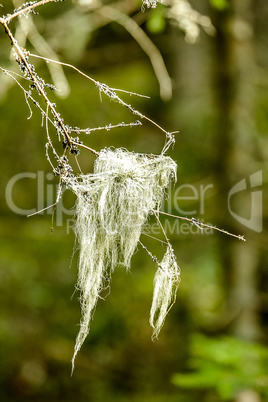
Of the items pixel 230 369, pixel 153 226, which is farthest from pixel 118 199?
pixel 153 226

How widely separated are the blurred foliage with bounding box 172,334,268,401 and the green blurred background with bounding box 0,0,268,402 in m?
1.00

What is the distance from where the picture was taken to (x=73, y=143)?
3.23ft

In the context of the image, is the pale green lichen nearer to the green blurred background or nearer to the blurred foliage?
the blurred foliage

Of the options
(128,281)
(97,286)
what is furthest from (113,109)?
(97,286)

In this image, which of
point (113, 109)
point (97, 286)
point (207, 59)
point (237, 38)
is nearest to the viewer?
point (97, 286)

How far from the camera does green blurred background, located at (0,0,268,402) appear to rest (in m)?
3.02

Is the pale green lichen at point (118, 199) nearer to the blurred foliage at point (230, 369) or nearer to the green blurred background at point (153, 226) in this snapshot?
the blurred foliage at point (230, 369)

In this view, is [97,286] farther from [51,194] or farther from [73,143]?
[51,194]

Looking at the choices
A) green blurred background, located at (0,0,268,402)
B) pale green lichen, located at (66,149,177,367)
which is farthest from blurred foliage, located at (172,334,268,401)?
green blurred background, located at (0,0,268,402)

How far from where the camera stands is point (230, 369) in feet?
6.04

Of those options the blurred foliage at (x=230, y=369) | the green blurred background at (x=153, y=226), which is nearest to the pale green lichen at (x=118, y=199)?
the blurred foliage at (x=230, y=369)

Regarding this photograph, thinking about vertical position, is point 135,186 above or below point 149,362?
above

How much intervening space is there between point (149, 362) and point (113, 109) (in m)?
2.27

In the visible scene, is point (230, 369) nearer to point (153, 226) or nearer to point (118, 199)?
point (118, 199)
